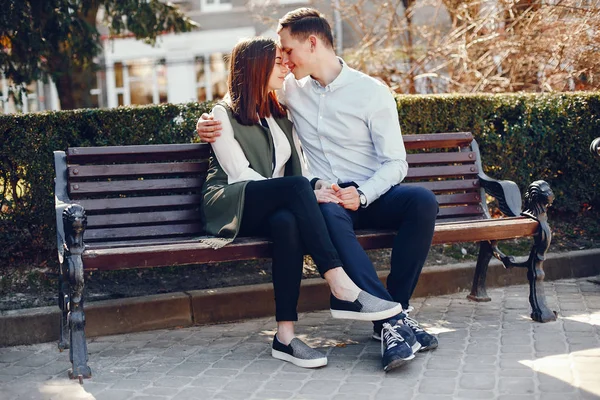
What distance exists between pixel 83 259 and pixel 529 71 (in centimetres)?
620

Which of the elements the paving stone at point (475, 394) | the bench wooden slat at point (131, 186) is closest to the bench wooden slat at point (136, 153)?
the bench wooden slat at point (131, 186)

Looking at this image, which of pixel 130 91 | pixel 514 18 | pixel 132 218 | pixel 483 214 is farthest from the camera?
pixel 130 91

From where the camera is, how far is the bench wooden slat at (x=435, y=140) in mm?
5551

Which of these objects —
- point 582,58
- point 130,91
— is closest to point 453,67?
point 582,58

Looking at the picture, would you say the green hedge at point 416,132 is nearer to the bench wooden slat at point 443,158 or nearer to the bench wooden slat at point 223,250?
the bench wooden slat at point 443,158

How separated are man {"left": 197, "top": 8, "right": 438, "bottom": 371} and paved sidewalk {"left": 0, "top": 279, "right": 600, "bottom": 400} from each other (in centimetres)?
30

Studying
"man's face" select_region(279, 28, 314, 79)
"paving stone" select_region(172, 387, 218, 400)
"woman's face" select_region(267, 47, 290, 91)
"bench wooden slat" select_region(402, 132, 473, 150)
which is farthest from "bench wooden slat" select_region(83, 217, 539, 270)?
"man's face" select_region(279, 28, 314, 79)

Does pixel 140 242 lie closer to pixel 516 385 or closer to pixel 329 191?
pixel 329 191

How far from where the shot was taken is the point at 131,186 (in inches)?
193

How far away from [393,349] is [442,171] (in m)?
1.87

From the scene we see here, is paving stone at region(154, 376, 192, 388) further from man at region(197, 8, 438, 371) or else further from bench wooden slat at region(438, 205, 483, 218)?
bench wooden slat at region(438, 205, 483, 218)

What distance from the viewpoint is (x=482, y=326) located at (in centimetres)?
491

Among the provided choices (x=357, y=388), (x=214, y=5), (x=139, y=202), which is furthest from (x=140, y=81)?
(x=357, y=388)

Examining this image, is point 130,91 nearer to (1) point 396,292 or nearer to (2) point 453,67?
(2) point 453,67
